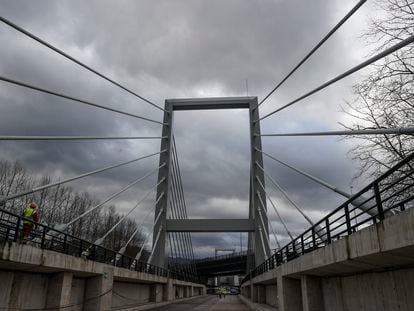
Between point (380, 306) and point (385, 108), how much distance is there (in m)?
5.63

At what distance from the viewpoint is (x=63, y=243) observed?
13219 mm

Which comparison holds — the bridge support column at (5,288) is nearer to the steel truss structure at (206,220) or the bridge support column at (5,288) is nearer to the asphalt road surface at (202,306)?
the asphalt road surface at (202,306)

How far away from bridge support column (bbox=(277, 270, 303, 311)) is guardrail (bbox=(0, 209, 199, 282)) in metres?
8.36

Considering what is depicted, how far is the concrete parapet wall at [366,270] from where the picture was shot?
5949mm

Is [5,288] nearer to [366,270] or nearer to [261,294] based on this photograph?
[366,270]

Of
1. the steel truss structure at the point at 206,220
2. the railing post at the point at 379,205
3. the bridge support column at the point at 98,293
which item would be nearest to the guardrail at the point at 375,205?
the railing post at the point at 379,205

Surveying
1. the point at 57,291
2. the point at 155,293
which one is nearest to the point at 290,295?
the point at 57,291

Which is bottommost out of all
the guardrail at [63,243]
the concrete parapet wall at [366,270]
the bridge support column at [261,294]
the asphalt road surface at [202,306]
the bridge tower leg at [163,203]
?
the asphalt road surface at [202,306]

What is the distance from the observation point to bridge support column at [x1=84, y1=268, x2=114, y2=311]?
634 inches

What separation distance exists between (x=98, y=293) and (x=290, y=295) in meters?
8.48

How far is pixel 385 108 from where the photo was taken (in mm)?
10859

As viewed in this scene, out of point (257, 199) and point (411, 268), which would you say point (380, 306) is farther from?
point (257, 199)

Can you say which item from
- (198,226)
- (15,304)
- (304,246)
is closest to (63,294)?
(15,304)

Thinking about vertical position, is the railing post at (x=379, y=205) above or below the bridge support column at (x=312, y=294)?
above
